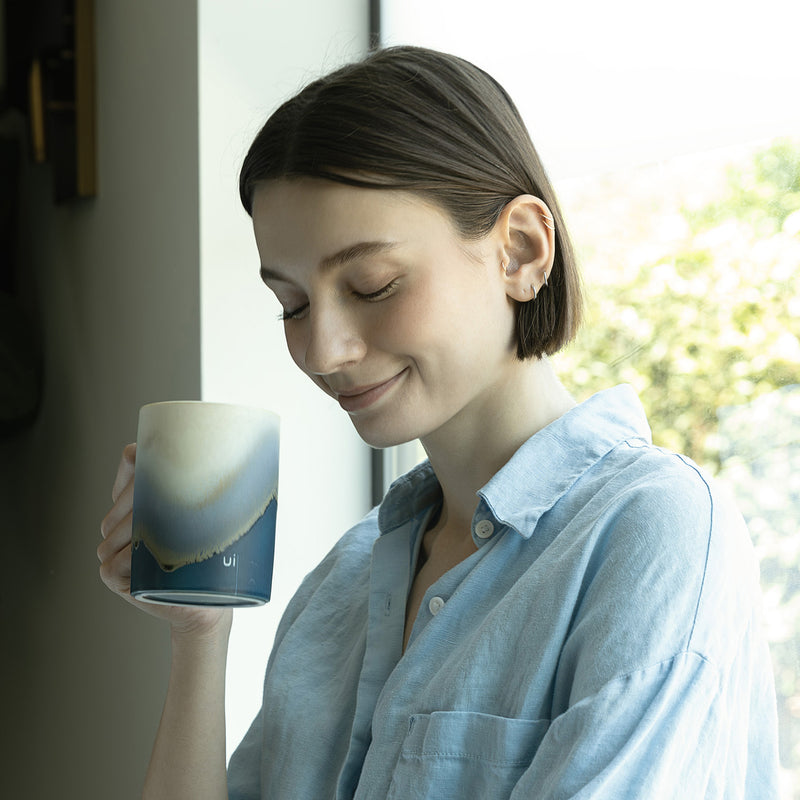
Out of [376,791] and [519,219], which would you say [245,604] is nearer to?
[376,791]

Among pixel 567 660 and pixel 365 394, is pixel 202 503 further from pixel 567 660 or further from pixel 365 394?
pixel 567 660

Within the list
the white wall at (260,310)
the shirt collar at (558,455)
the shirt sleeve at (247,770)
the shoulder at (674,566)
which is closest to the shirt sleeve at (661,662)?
the shoulder at (674,566)

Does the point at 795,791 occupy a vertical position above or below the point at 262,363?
below

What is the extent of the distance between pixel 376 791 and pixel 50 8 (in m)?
1.57

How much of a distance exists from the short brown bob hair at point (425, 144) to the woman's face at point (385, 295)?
0.02m

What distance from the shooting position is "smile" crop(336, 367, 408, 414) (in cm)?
81

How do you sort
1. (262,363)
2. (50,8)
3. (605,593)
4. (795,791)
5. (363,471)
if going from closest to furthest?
1. (605,593)
2. (795,791)
3. (262,363)
4. (363,471)
5. (50,8)

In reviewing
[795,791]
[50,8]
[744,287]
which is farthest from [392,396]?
[50,8]

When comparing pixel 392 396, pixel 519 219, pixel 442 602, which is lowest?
pixel 442 602

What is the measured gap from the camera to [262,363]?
59.6 inches

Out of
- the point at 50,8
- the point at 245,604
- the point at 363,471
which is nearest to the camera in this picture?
the point at 245,604

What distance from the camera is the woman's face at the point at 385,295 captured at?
78 centimetres

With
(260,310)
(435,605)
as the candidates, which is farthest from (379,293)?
(260,310)

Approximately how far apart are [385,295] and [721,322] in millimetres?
454
